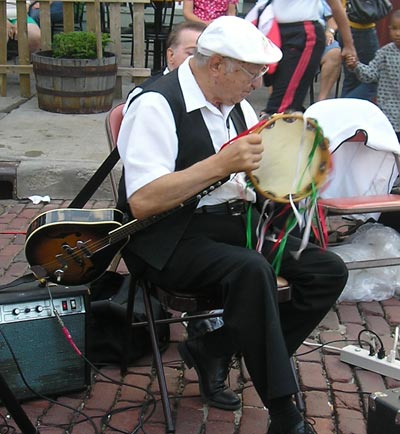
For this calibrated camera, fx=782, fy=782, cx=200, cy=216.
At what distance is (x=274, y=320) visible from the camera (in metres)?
2.58

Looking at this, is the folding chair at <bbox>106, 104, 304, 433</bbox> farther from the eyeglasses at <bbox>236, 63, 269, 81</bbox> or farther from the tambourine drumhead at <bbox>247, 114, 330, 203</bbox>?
the eyeglasses at <bbox>236, 63, 269, 81</bbox>

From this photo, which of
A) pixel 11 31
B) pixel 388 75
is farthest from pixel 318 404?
pixel 11 31

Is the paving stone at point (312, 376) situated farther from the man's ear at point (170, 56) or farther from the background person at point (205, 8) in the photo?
the background person at point (205, 8)

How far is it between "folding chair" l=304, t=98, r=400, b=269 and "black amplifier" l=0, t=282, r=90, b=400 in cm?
138

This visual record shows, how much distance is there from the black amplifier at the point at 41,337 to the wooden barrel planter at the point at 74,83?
391 centimetres

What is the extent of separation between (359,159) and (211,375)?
1691 millimetres

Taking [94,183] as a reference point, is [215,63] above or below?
above

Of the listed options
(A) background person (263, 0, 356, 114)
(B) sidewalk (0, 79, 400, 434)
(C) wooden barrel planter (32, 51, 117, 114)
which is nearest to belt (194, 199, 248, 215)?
(B) sidewalk (0, 79, 400, 434)

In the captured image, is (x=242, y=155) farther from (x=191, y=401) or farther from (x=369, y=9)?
(x=369, y=9)

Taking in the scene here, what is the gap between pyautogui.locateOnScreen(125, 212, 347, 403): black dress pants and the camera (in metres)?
2.58

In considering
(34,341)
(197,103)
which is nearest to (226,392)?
(34,341)

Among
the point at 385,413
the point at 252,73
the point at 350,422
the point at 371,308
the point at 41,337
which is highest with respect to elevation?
the point at 252,73

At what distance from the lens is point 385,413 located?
2342 millimetres

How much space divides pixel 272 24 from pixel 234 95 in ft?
8.04
